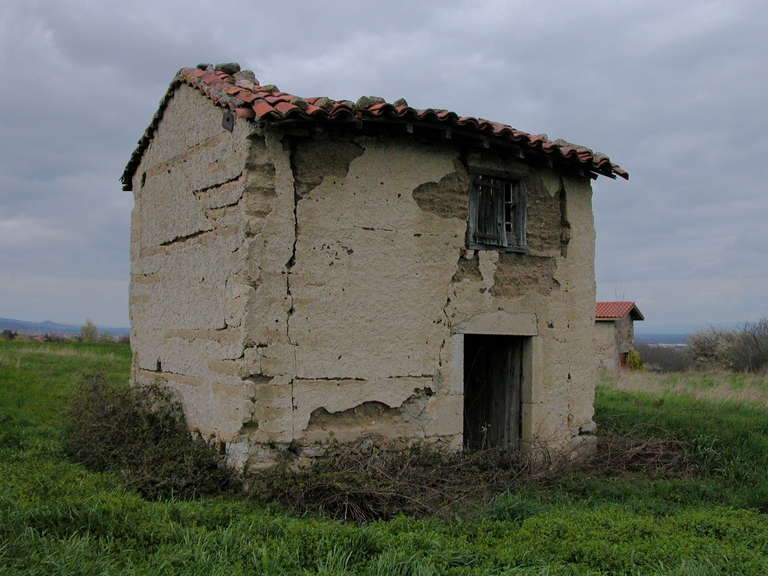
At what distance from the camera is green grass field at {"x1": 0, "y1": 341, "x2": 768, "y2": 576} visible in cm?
426

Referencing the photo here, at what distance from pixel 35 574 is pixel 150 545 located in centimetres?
90

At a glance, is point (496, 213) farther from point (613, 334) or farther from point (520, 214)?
point (613, 334)

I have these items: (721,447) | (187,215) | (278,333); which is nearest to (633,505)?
(721,447)

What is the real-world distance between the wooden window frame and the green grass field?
9.04 ft

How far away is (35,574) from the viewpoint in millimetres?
3783

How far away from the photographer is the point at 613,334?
26.2 m

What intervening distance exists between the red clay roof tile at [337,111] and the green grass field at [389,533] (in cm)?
364

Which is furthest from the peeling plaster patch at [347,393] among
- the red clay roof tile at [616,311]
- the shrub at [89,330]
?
the shrub at [89,330]

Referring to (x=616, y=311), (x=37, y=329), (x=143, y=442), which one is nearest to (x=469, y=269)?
(x=143, y=442)

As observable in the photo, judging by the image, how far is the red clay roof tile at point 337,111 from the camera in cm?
654

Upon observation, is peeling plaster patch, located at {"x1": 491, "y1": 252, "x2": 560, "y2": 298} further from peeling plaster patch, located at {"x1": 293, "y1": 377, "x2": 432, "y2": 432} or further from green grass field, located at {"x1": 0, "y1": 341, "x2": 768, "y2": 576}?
green grass field, located at {"x1": 0, "y1": 341, "x2": 768, "y2": 576}

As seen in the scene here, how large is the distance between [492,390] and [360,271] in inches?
112

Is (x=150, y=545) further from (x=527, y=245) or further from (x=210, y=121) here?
(x=527, y=245)

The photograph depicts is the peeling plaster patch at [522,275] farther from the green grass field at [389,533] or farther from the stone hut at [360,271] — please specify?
the green grass field at [389,533]
